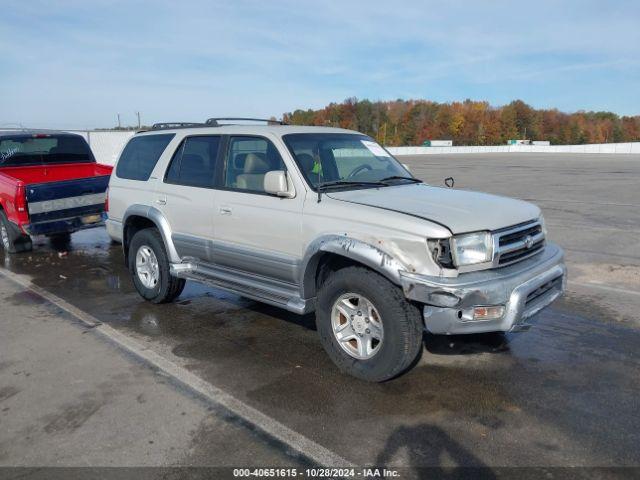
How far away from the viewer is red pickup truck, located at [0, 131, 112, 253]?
7.98m

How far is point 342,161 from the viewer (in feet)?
16.6

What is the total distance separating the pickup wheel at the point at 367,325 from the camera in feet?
12.3

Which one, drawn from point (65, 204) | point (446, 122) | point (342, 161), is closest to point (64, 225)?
point (65, 204)

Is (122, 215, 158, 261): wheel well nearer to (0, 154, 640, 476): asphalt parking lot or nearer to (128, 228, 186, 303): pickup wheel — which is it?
(128, 228, 186, 303): pickup wheel

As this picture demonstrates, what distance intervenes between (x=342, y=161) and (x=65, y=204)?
533cm

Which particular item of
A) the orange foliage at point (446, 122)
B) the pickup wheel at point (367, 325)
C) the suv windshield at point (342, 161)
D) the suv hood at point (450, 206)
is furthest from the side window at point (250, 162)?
the orange foliage at point (446, 122)

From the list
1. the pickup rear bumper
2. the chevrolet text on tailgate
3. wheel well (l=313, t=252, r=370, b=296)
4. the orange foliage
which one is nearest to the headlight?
the chevrolet text on tailgate

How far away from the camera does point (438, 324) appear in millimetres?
3629

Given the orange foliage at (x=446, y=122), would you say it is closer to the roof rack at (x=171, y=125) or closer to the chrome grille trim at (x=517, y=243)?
the roof rack at (x=171, y=125)

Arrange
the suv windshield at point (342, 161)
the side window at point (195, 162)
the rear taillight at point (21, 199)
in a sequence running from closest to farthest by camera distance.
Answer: the suv windshield at point (342, 161)
the side window at point (195, 162)
the rear taillight at point (21, 199)

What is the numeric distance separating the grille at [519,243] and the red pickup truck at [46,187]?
576cm

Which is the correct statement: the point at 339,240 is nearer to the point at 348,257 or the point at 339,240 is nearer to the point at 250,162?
the point at 348,257

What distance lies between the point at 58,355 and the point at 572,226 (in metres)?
9.58

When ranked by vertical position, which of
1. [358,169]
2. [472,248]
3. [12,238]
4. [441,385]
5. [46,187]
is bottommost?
[441,385]
